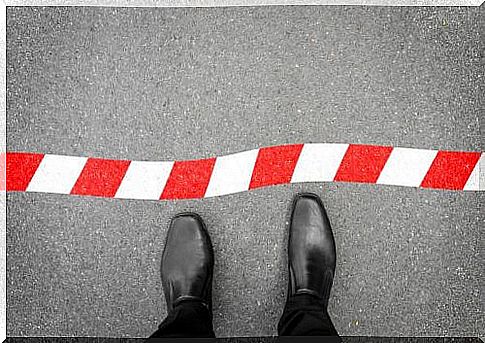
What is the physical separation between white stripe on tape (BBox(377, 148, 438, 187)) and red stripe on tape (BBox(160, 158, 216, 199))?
561 millimetres

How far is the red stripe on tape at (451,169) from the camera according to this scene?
1833 millimetres

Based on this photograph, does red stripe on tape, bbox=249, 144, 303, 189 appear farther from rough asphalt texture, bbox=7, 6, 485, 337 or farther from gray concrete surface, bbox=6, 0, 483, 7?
gray concrete surface, bbox=6, 0, 483, 7

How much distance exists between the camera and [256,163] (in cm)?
183

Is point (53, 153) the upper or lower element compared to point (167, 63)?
lower

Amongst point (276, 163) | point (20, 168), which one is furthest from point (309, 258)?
point (20, 168)

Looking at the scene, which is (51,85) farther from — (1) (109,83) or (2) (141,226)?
(2) (141,226)

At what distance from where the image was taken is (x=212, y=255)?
5.99ft

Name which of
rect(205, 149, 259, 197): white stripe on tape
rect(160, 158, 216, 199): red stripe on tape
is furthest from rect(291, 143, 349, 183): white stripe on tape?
rect(160, 158, 216, 199): red stripe on tape

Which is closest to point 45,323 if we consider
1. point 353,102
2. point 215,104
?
point 215,104

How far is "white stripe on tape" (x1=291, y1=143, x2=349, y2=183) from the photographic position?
183 centimetres

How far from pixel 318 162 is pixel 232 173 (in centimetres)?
28

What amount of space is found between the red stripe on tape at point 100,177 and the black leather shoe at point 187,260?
0.74 feet

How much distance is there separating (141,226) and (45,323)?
1.43 feet

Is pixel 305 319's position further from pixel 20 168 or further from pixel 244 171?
pixel 20 168
